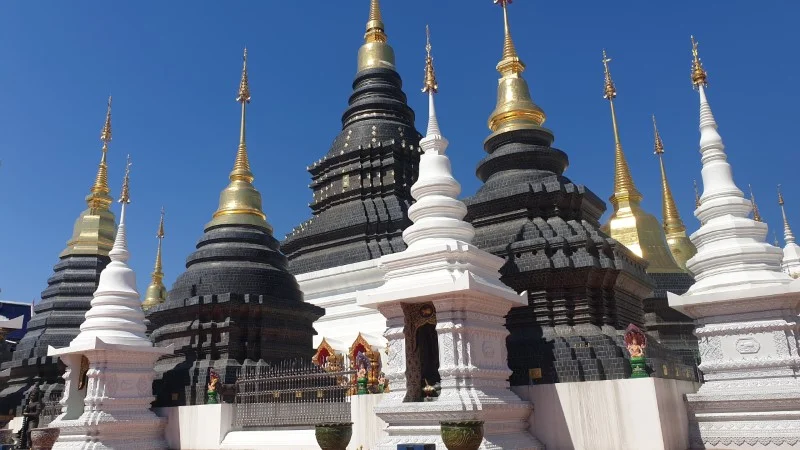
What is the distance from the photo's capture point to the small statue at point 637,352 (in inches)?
488

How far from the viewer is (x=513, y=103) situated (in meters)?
19.8

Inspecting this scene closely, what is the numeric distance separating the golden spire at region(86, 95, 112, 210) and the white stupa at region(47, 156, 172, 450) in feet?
40.8

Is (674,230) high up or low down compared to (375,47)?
down

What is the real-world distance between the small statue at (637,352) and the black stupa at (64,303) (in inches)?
750

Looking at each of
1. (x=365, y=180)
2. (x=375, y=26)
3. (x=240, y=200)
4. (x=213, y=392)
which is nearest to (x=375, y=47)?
(x=375, y=26)

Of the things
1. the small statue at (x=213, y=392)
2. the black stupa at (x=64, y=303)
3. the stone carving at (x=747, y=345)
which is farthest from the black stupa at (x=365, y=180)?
the stone carving at (x=747, y=345)

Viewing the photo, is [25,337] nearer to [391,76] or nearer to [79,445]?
[79,445]

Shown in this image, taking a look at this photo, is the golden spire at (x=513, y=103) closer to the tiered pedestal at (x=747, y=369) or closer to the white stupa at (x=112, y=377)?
the tiered pedestal at (x=747, y=369)

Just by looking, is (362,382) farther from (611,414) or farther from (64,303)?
(64,303)

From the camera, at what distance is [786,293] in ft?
39.9

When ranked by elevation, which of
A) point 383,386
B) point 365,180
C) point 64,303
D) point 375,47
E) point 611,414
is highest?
point 375,47

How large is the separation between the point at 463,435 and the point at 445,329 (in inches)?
106

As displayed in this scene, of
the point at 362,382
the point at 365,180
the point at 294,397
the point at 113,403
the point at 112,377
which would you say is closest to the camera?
the point at 362,382

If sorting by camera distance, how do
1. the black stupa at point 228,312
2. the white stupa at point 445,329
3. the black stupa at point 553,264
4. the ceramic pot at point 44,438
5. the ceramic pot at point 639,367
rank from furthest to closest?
1. the black stupa at point 228,312
2. the ceramic pot at point 44,438
3. the black stupa at point 553,264
4. the ceramic pot at point 639,367
5. the white stupa at point 445,329
